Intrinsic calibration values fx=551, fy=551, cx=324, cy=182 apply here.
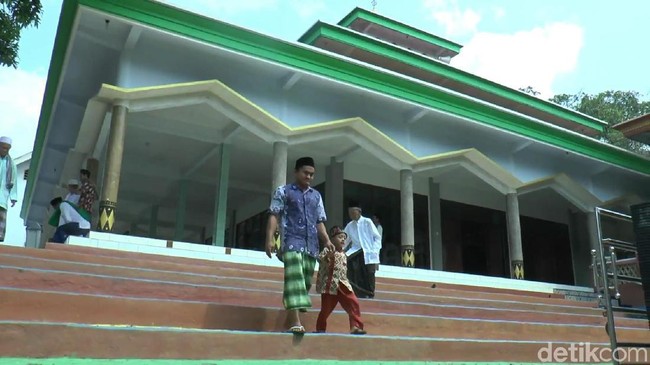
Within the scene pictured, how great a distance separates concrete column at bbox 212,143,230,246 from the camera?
11.2 meters

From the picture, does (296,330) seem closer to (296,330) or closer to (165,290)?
(296,330)

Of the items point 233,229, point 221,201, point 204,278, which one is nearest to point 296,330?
point 204,278

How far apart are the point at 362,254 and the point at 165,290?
2897 millimetres

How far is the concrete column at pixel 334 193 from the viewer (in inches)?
506

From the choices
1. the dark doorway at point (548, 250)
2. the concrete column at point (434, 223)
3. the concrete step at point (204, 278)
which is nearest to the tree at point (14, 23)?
the concrete step at point (204, 278)

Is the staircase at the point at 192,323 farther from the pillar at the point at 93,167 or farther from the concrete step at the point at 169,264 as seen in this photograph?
the pillar at the point at 93,167

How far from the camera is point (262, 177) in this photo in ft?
48.1

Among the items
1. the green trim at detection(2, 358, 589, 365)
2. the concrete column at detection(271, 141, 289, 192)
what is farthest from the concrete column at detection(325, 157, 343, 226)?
the green trim at detection(2, 358, 589, 365)

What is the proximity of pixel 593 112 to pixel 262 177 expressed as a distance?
2424 centimetres

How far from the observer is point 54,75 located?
1123cm

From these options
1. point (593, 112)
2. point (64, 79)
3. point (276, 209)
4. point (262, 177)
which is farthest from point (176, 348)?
point (593, 112)

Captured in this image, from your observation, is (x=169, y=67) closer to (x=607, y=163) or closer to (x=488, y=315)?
(x=488, y=315)

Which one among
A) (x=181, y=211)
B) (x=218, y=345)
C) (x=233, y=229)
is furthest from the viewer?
(x=233, y=229)

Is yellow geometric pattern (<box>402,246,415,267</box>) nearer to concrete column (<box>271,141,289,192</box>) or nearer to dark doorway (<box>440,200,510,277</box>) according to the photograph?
concrete column (<box>271,141,289,192</box>)
